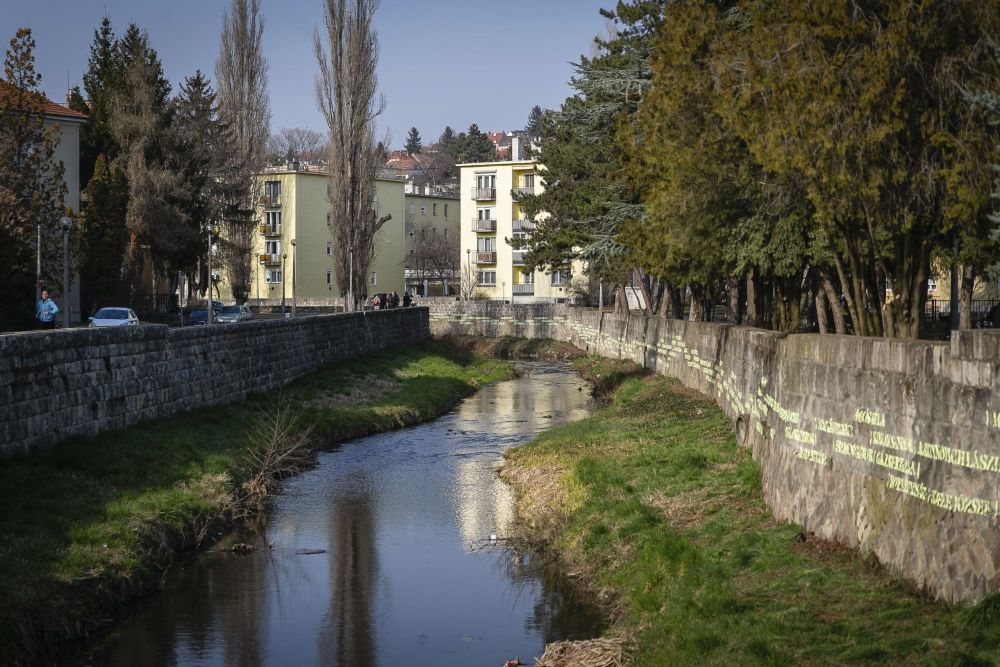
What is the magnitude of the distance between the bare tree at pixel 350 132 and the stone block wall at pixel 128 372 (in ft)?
56.7

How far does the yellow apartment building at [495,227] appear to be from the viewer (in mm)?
98312

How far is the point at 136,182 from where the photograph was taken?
56.7 meters

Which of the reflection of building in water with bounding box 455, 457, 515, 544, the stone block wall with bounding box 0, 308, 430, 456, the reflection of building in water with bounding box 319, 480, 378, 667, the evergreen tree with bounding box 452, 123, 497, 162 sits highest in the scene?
the evergreen tree with bounding box 452, 123, 497, 162

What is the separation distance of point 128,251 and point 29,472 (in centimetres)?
4137

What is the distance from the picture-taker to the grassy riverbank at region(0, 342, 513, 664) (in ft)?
43.9

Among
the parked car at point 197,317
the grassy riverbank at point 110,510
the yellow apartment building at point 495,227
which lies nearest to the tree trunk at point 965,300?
the grassy riverbank at point 110,510

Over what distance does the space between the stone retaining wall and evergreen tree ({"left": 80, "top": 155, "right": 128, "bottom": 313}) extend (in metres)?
39.3

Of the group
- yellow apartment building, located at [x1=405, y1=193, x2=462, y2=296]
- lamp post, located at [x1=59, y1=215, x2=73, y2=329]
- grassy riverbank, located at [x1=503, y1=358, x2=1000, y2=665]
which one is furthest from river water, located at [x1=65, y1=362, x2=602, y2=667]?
yellow apartment building, located at [x1=405, y1=193, x2=462, y2=296]

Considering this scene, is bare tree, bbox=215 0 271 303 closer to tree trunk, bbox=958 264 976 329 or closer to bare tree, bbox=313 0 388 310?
bare tree, bbox=313 0 388 310

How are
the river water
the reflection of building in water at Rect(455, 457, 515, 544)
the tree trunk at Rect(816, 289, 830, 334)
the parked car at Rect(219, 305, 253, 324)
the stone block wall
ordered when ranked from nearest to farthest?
the river water → the stone block wall → the reflection of building in water at Rect(455, 457, 515, 544) → the tree trunk at Rect(816, 289, 830, 334) → the parked car at Rect(219, 305, 253, 324)

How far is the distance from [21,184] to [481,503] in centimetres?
2491

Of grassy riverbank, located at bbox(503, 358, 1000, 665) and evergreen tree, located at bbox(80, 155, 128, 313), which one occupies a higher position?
evergreen tree, located at bbox(80, 155, 128, 313)

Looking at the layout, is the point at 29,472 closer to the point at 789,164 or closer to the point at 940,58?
the point at 789,164

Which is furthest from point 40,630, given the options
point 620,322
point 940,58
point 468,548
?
point 620,322
